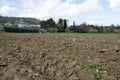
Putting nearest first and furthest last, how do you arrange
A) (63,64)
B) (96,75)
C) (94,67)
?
(96,75), (94,67), (63,64)

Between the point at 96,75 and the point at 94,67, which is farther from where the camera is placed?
the point at 94,67

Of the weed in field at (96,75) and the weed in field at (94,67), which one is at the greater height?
the weed in field at (94,67)

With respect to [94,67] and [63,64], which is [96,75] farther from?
[63,64]

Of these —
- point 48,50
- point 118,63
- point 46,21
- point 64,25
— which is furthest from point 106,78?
point 46,21

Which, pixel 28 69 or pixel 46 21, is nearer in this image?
pixel 28 69

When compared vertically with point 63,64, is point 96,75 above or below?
below

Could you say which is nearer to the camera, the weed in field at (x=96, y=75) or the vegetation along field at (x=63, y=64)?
the weed in field at (x=96, y=75)

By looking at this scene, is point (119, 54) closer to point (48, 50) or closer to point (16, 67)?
point (48, 50)

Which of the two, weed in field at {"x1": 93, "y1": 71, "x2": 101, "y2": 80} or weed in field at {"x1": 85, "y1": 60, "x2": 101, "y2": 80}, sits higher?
weed in field at {"x1": 85, "y1": 60, "x2": 101, "y2": 80}

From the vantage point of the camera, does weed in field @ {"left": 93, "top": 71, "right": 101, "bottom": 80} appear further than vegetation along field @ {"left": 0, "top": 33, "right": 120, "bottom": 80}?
No

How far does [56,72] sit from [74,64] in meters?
0.48

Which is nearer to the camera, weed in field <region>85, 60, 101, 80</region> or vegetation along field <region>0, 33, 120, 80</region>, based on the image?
weed in field <region>85, 60, 101, 80</region>

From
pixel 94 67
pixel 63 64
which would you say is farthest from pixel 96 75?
pixel 63 64

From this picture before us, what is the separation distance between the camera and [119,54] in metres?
7.28
